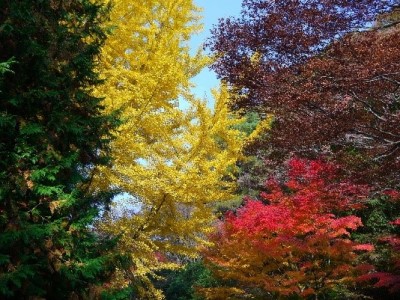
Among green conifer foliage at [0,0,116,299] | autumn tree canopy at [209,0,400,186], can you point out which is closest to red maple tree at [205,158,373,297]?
autumn tree canopy at [209,0,400,186]

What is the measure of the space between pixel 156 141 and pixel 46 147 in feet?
8.24

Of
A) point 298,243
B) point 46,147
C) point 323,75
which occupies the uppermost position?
point 323,75

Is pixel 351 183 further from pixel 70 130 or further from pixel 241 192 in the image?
pixel 241 192

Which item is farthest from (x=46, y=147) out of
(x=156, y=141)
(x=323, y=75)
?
(x=323, y=75)

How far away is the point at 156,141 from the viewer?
6.86 m

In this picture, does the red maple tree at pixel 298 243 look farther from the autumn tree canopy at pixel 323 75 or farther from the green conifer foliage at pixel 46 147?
the green conifer foliage at pixel 46 147

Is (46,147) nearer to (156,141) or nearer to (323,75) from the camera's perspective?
(156,141)

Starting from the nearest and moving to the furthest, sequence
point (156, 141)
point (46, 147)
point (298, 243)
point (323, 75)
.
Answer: point (46, 147), point (323, 75), point (156, 141), point (298, 243)

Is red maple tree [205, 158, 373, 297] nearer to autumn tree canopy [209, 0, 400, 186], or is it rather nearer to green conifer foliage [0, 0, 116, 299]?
autumn tree canopy [209, 0, 400, 186]

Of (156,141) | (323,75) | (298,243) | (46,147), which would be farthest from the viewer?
(298,243)

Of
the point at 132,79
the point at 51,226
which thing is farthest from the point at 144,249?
the point at 132,79

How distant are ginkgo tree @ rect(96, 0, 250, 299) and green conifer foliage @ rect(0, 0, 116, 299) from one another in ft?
2.36

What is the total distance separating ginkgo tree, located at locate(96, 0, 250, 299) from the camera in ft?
19.4

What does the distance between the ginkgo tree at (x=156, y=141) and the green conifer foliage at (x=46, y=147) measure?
72 centimetres
